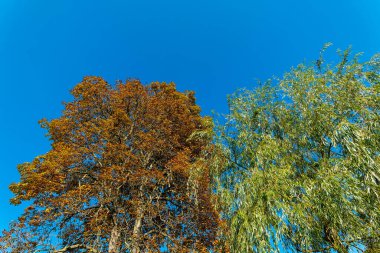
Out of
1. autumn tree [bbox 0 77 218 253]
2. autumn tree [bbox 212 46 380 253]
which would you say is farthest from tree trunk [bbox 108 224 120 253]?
autumn tree [bbox 212 46 380 253]

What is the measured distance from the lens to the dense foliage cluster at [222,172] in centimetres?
696

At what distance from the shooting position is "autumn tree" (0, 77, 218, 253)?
1043 cm

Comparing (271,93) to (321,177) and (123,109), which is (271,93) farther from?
(123,109)

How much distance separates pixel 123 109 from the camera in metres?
14.8

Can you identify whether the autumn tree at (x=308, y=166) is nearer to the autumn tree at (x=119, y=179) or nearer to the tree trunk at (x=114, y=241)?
the autumn tree at (x=119, y=179)

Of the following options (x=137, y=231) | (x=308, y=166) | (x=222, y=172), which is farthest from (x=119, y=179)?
(x=308, y=166)

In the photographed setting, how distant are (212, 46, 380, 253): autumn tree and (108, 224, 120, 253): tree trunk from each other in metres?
4.68

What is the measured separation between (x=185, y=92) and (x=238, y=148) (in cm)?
916

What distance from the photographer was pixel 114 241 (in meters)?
10.6

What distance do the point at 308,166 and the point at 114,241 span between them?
8079mm

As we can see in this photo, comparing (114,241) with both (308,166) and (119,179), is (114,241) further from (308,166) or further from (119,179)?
(308,166)

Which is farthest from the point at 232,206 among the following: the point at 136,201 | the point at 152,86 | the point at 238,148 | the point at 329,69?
the point at 152,86

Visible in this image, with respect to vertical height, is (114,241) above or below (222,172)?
Result: below

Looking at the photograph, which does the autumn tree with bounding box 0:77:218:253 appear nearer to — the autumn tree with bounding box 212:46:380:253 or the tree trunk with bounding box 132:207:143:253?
Answer: the tree trunk with bounding box 132:207:143:253
